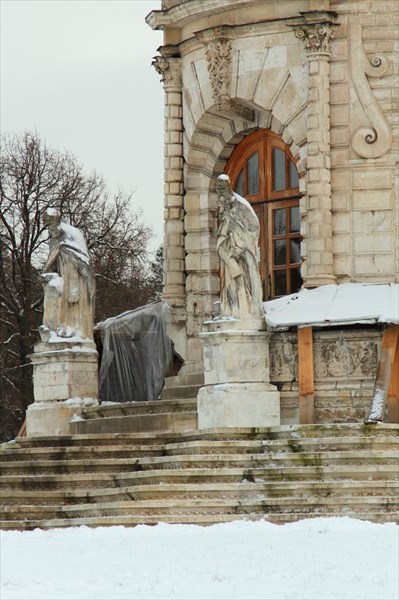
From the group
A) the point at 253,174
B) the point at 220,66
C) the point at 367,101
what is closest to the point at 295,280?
the point at 253,174

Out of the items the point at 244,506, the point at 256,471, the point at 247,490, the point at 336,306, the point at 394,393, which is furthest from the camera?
the point at 336,306

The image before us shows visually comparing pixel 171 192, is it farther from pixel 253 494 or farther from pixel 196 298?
pixel 253 494

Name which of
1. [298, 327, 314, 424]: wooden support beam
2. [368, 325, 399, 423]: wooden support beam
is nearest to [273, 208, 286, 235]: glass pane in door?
[298, 327, 314, 424]: wooden support beam

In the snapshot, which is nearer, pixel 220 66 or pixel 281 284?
pixel 220 66

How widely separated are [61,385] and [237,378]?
3.97 meters

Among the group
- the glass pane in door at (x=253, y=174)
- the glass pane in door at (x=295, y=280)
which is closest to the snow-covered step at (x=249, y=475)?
the glass pane in door at (x=295, y=280)

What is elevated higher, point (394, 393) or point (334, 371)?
point (334, 371)

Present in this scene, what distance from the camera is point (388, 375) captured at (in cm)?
3128

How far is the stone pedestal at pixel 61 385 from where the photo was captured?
3453 centimetres

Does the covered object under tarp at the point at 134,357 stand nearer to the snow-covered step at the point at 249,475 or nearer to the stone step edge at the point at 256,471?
the snow-covered step at the point at 249,475

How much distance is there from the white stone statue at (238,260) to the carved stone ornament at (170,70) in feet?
14.4

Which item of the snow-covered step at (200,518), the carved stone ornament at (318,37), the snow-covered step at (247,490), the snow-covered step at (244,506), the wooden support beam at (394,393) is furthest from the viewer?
the carved stone ornament at (318,37)

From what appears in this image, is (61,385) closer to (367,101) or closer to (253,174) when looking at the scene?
(253,174)

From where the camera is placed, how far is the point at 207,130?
35.9 m
